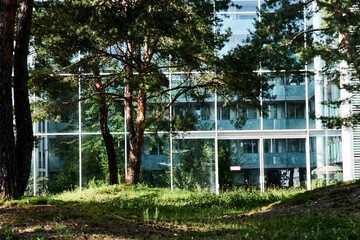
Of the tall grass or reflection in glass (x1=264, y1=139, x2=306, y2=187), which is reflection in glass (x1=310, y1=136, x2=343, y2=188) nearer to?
reflection in glass (x1=264, y1=139, x2=306, y2=187)

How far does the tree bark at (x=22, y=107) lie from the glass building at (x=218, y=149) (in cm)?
1108

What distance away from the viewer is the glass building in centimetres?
1914

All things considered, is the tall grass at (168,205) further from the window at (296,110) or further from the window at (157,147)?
the window at (296,110)

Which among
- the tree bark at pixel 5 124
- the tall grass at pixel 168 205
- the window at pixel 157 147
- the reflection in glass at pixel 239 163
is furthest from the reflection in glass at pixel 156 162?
the tree bark at pixel 5 124

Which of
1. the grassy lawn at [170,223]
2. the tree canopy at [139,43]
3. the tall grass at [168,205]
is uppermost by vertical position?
the tree canopy at [139,43]

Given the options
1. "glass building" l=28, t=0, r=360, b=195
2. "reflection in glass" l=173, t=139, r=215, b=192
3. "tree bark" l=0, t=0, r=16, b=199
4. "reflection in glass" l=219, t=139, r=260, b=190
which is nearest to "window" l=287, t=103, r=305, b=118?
"glass building" l=28, t=0, r=360, b=195

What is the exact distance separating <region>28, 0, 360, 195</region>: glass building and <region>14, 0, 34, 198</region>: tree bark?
11081mm

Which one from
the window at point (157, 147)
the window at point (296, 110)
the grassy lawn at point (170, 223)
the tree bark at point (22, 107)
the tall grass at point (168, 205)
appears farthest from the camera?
the window at point (296, 110)

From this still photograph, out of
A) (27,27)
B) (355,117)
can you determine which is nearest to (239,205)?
(355,117)

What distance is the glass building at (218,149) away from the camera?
19.1m

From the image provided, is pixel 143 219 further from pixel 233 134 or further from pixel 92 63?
pixel 233 134

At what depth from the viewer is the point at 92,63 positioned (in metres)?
14.7

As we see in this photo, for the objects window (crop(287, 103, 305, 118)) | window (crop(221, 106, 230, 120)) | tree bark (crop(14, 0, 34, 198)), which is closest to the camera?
tree bark (crop(14, 0, 34, 198))

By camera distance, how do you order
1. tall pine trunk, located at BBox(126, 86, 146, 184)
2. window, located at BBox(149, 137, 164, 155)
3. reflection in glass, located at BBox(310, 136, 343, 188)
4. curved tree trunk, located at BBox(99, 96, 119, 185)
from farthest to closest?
1. window, located at BBox(149, 137, 164, 155)
2. reflection in glass, located at BBox(310, 136, 343, 188)
3. curved tree trunk, located at BBox(99, 96, 119, 185)
4. tall pine trunk, located at BBox(126, 86, 146, 184)
